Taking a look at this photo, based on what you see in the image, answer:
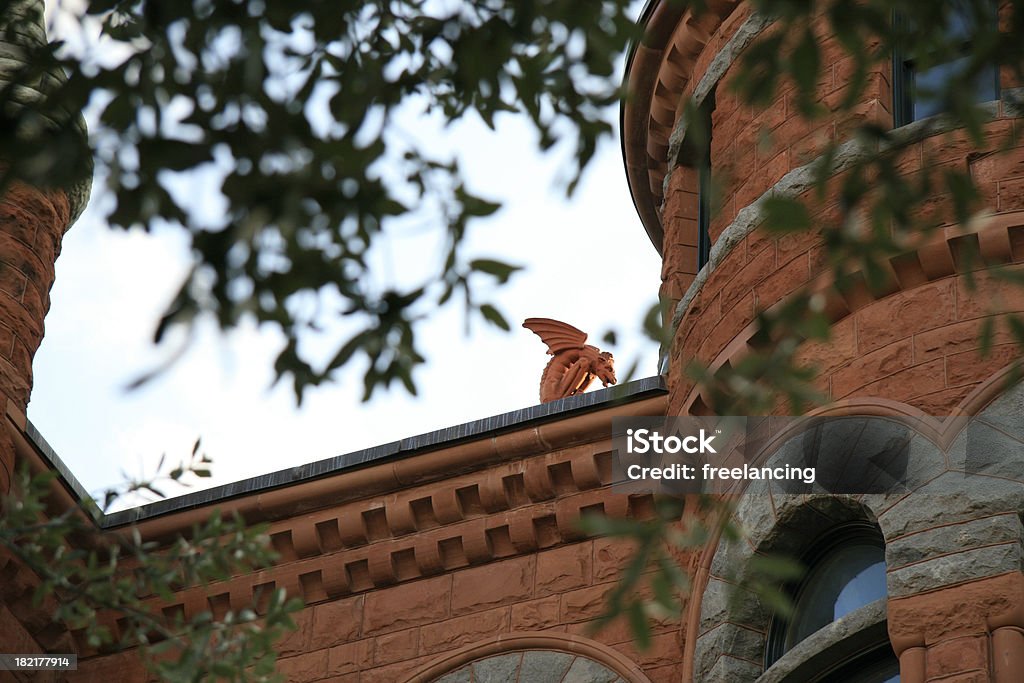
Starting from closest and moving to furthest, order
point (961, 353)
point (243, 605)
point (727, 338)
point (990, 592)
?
point (990, 592) → point (961, 353) → point (727, 338) → point (243, 605)

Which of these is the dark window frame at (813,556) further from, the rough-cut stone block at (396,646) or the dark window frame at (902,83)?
the rough-cut stone block at (396,646)

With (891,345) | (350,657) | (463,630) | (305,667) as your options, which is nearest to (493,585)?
(463,630)

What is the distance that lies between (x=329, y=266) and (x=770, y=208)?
4.64 ft

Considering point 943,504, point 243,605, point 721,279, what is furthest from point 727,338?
point 243,605

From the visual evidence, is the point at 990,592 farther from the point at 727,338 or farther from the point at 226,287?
the point at 226,287

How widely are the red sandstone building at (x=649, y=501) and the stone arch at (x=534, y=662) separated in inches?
0.5

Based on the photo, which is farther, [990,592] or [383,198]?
[990,592]

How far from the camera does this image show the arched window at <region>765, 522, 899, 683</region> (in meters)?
10.0

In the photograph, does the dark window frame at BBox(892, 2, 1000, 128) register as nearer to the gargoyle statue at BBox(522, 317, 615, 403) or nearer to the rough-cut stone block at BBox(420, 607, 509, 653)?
the gargoyle statue at BBox(522, 317, 615, 403)

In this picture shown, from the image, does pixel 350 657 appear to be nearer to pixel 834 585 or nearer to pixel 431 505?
pixel 431 505

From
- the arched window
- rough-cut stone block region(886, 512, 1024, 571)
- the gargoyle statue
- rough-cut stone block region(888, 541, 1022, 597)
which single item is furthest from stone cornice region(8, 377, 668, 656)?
rough-cut stone block region(888, 541, 1022, 597)

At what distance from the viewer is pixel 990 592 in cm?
→ 883

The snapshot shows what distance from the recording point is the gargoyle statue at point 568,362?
1306 cm

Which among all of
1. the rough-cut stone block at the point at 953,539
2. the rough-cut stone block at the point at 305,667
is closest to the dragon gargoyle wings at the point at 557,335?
the rough-cut stone block at the point at 305,667
